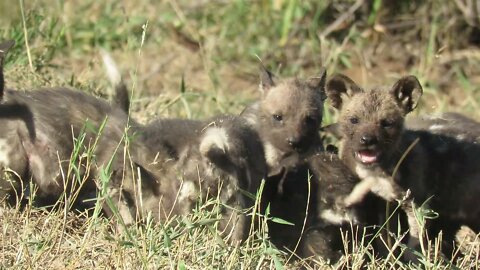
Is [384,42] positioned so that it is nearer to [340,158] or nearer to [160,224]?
[340,158]

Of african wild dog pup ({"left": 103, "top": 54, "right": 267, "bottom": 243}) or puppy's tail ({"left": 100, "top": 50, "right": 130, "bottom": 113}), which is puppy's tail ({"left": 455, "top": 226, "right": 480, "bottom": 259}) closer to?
african wild dog pup ({"left": 103, "top": 54, "right": 267, "bottom": 243})

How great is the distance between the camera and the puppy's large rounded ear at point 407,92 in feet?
21.7

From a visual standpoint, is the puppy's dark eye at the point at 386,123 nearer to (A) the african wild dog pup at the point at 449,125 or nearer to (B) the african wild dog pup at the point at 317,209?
(B) the african wild dog pup at the point at 317,209

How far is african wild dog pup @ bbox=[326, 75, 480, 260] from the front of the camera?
21.0ft

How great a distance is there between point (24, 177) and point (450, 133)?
2.53 m

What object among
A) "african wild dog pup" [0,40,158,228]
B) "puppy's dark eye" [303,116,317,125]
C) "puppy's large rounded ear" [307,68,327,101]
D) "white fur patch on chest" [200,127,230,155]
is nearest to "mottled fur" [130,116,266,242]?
"white fur patch on chest" [200,127,230,155]

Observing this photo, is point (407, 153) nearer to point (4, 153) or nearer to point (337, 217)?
point (337, 217)

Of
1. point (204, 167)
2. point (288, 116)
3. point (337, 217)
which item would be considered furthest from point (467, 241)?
point (204, 167)

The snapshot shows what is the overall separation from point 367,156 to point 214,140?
1003 mm

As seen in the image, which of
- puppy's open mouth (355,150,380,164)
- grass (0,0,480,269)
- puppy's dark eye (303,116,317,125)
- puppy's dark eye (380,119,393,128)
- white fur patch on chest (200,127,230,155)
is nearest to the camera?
white fur patch on chest (200,127,230,155)

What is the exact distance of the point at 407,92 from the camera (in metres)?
6.68

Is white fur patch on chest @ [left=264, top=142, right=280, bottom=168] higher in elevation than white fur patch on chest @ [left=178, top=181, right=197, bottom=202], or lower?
lower

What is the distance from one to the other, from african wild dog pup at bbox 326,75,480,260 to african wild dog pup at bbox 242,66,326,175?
1.32 feet

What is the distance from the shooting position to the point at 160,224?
Result: 5.68 metres
